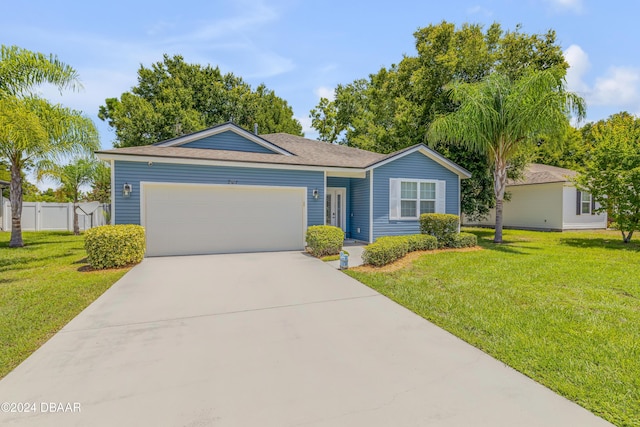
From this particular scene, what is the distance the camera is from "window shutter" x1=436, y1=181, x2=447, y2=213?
40.5 feet

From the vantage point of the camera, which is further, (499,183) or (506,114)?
(499,183)

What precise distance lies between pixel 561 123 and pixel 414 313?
10.7 metres

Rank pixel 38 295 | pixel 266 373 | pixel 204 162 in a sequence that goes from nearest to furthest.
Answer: pixel 266 373
pixel 38 295
pixel 204 162

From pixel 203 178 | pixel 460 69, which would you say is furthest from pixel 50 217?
pixel 460 69

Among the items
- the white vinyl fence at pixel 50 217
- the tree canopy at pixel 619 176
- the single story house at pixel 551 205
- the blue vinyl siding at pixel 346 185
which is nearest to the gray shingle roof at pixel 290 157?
the blue vinyl siding at pixel 346 185

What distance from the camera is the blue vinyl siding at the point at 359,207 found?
1185 cm

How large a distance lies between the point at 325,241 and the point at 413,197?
4933mm

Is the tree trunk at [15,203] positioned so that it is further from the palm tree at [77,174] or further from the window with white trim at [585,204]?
the window with white trim at [585,204]

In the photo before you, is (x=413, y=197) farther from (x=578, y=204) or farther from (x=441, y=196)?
(x=578, y=204)

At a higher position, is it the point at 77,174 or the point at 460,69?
the point at 460,69

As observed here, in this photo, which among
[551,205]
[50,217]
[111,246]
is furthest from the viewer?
[50,217]

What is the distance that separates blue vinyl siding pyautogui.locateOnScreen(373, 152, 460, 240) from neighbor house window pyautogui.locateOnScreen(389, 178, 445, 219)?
0.66 feet

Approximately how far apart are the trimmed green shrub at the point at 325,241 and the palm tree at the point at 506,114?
6812mm

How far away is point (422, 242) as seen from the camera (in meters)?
9.58
